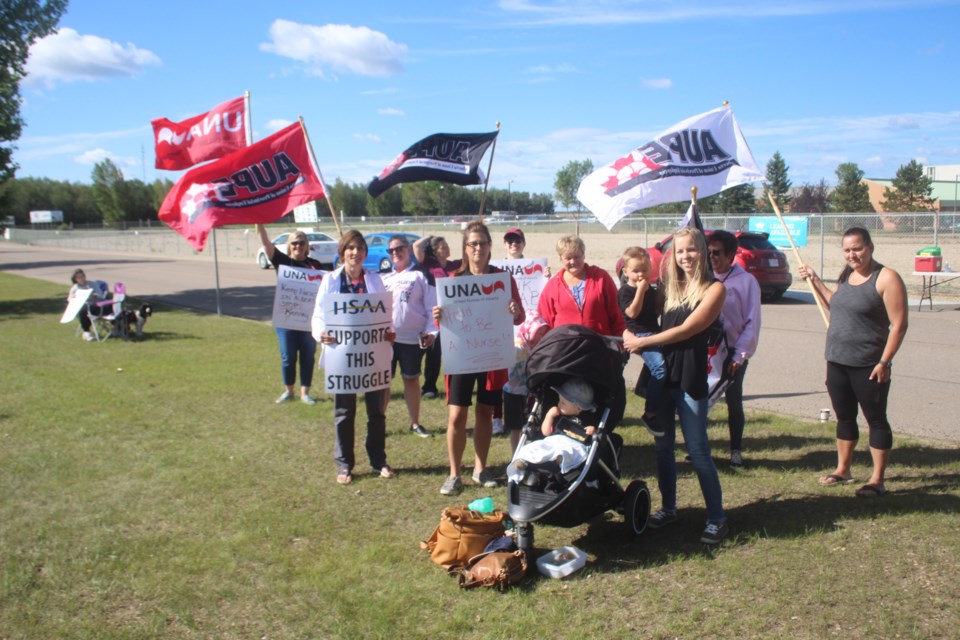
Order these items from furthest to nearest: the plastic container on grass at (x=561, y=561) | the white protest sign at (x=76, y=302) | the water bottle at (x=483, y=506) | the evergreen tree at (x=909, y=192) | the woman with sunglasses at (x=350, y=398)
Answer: the evergreen tree at (x=909, y=192) → the white protest sign at (x=76, y=302) → the woman with sunglasses at (x=350, y=398) → the water bottle at (x=483, y=506) → the plastic container on grass at (x=561, y=561)

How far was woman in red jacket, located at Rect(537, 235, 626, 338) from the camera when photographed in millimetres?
5344

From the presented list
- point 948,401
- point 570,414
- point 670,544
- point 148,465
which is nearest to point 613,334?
point 570,414

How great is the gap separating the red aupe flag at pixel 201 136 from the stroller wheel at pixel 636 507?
323 inches

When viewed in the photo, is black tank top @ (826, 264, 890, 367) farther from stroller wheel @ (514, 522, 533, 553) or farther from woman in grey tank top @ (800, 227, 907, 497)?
stroller wheel @ (514, 522, 533, 553)

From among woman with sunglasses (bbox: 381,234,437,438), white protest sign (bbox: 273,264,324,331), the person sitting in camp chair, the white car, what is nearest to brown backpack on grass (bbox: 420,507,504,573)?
woman with sunglasses (bbox: 381,234,437,438)

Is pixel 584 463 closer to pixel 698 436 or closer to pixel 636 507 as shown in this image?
pixel 636 507

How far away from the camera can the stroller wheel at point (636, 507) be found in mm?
4684

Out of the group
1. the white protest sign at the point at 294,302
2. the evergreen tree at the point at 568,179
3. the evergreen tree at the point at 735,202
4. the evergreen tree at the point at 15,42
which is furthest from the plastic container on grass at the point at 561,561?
the evergreen tree at the point at 568,179

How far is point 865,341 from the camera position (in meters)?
5.32

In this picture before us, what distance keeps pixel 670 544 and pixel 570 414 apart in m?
1.01

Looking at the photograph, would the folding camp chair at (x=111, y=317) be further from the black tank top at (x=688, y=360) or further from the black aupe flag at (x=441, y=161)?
the black tank top at (x=688, y=360)

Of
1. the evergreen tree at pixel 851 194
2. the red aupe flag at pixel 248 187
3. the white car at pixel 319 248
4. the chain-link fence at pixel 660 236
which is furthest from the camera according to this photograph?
the evergreen tree at pixel 851 194

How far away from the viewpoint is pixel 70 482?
20.4ft

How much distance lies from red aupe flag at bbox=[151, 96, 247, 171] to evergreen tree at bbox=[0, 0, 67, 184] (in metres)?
14.1
